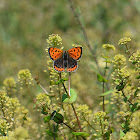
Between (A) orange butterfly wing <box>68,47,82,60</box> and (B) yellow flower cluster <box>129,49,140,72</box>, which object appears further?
(A) orange butterfly wing <box>68,47,82,60</box>

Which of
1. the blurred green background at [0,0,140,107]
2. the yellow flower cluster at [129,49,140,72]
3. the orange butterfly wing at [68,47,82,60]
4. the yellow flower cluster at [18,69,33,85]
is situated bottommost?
the yellow flower cluster at [129,49,140,72]

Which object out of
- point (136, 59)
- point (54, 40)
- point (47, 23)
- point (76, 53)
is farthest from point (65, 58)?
point (47, 23)

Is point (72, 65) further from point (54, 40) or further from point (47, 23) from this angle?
point (47, 23)

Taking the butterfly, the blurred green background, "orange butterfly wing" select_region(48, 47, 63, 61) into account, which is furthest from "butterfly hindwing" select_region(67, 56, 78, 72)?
the blurred green background

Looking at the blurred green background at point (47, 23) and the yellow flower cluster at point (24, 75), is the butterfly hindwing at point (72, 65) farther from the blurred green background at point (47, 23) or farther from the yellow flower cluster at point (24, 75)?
the blurred green background at point (47, 23)

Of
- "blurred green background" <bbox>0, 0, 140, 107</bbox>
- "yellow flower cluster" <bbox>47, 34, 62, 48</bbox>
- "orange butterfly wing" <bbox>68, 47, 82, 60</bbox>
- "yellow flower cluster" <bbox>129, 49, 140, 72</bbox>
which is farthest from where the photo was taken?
"blurred green background" <bbox>0, 0, 140, 107</bbox>

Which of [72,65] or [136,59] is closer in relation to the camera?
[136,59]

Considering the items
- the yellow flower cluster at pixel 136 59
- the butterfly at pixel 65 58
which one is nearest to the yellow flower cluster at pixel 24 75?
the butterfly at pixel 65 58

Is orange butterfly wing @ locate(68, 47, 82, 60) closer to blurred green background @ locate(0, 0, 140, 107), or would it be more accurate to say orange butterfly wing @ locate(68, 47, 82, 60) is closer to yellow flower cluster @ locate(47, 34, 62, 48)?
yellow flower cluster @ locate(47, 34, 62, 48)

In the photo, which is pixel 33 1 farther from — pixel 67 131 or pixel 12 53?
pixel 67 131

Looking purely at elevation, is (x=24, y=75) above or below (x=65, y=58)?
below

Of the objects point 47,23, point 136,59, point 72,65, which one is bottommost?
point 136,59
